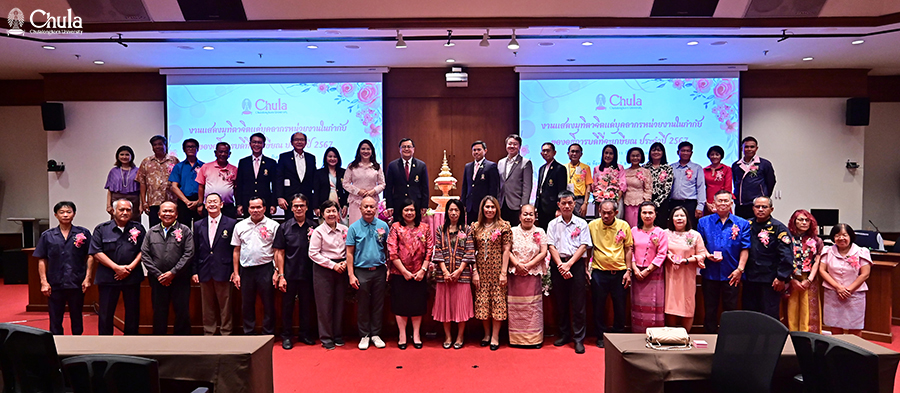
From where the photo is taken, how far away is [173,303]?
15.0 ft

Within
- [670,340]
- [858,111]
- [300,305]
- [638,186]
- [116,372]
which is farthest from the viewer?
[858,111]

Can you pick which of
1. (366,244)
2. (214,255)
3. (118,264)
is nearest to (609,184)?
(366,244)

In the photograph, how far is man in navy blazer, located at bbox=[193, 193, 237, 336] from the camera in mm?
4648

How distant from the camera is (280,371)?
4.09 meters

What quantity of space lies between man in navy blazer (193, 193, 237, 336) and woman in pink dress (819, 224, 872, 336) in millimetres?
5501

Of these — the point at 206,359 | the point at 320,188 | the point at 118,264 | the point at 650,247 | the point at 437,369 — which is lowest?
the point at 437,369

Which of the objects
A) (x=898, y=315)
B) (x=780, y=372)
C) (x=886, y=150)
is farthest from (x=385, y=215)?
(x=886, y=150)

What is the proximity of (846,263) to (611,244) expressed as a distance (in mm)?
2114

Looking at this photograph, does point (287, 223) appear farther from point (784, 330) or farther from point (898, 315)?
point (898, 315)

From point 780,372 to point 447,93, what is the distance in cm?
592

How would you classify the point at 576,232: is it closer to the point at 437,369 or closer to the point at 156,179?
the point at 437,369

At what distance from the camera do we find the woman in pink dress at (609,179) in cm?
596

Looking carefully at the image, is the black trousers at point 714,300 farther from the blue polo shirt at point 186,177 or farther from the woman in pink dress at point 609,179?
the blue polo shirt at point 186,177

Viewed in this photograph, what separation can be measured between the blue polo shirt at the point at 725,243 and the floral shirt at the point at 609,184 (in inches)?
54.4
